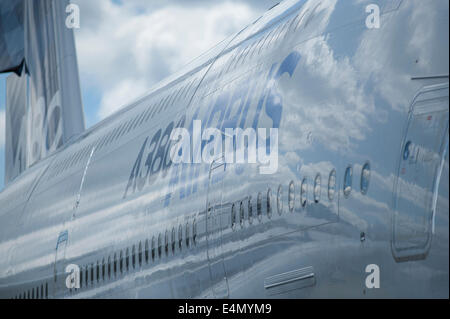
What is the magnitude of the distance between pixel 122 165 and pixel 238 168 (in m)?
3.09

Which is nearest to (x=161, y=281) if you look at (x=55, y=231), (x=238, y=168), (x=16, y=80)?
(x=238, y=168)

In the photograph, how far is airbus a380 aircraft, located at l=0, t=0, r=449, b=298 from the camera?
3375 mm

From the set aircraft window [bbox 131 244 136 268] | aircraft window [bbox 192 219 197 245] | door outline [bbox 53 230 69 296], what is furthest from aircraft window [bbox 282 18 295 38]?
door outline [bbox 53 230 69 296]

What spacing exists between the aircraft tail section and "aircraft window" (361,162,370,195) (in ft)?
36.4

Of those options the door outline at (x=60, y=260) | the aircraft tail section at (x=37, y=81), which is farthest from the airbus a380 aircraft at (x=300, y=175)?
the aircraft tail section at (x=37, y=81)

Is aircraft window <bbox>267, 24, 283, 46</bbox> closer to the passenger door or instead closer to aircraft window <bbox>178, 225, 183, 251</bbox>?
aircraft window <bbox>178, 225, 183, 251</bbox>

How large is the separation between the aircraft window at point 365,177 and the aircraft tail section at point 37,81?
437 inches

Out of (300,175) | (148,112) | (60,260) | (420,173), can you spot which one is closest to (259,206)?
(300,175)

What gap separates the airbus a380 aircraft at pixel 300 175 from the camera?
338cm

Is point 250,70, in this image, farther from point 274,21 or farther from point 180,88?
point 180,88

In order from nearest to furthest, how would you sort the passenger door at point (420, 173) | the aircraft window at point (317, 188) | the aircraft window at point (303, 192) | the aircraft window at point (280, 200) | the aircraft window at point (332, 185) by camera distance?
the passenger door at point (420, 173) → the aircraft window at point (332, 185) → the aircraft window at point (317, 188) → the aircraft window at point (303, 192) → the aircraft window at point (280, 200)

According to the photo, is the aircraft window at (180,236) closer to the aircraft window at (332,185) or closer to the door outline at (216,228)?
the door outline at (216,228)

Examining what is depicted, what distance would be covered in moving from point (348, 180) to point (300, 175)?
51 cm

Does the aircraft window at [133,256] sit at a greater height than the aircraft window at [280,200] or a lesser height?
lesser
